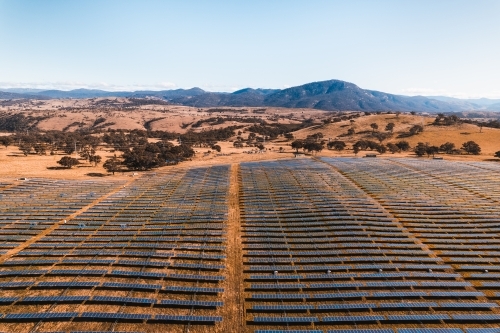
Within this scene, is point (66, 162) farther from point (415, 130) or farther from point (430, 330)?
point (415, 130)

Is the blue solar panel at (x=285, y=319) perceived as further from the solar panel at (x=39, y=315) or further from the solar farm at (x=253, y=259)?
the solar panel at (x=39, y=315)

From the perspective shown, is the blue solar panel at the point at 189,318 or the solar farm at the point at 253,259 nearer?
the blue solar panel at the point at 189,318

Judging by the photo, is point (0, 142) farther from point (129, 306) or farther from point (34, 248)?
point (129, 306)

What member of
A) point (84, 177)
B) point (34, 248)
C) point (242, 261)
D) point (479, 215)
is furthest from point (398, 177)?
point (84, 177)

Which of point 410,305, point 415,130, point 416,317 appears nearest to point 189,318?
point 416,317

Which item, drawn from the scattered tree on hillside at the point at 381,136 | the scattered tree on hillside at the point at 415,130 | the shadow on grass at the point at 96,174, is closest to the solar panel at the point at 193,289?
the shadow on grass at the point at 96,174

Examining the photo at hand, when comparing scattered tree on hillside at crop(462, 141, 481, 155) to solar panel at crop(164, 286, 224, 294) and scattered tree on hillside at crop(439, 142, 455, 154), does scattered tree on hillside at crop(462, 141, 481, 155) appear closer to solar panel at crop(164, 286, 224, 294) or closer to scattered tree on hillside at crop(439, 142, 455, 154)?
scattered tree on hillside at crop(439, 142, 455, 154)
